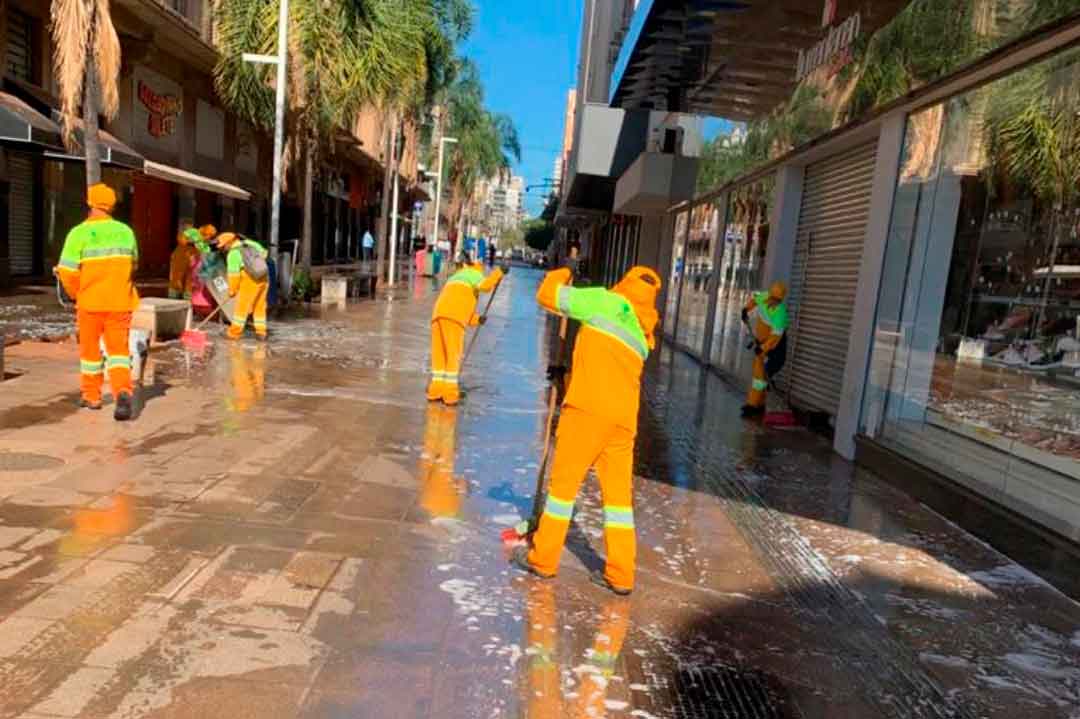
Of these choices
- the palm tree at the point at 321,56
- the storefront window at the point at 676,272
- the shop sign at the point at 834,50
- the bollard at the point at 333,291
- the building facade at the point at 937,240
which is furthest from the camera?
the bollard at the point at 333,291

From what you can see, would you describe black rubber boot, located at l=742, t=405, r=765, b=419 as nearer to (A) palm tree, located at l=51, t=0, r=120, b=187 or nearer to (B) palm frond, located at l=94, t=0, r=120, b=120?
(A) palm tree, located at l=51, t=0, r=120, b=187

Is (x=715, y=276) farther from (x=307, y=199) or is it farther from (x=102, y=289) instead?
(x=102, y=289)

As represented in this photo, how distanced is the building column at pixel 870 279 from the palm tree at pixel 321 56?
11802 mm

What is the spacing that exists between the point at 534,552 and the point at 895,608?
6.39 feet

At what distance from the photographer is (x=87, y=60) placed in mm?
10195

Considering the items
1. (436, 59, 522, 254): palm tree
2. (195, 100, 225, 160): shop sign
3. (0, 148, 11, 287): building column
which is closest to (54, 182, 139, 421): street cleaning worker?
(0, 148, 11, 287): building column

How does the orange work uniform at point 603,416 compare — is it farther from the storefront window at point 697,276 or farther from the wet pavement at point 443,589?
the storefront window at point 697,276

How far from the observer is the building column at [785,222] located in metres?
10.9

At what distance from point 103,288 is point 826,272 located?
7.46 m

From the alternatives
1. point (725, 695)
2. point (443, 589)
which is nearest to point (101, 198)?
point (443, 589)

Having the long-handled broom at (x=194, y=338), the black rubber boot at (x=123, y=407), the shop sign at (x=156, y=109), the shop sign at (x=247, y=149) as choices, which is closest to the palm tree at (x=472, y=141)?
the shop sign at (x=247, y=149)

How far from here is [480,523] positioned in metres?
5.08

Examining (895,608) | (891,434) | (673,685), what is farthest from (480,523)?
(891,434)

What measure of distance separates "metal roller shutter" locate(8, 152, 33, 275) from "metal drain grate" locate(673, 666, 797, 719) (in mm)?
16716
